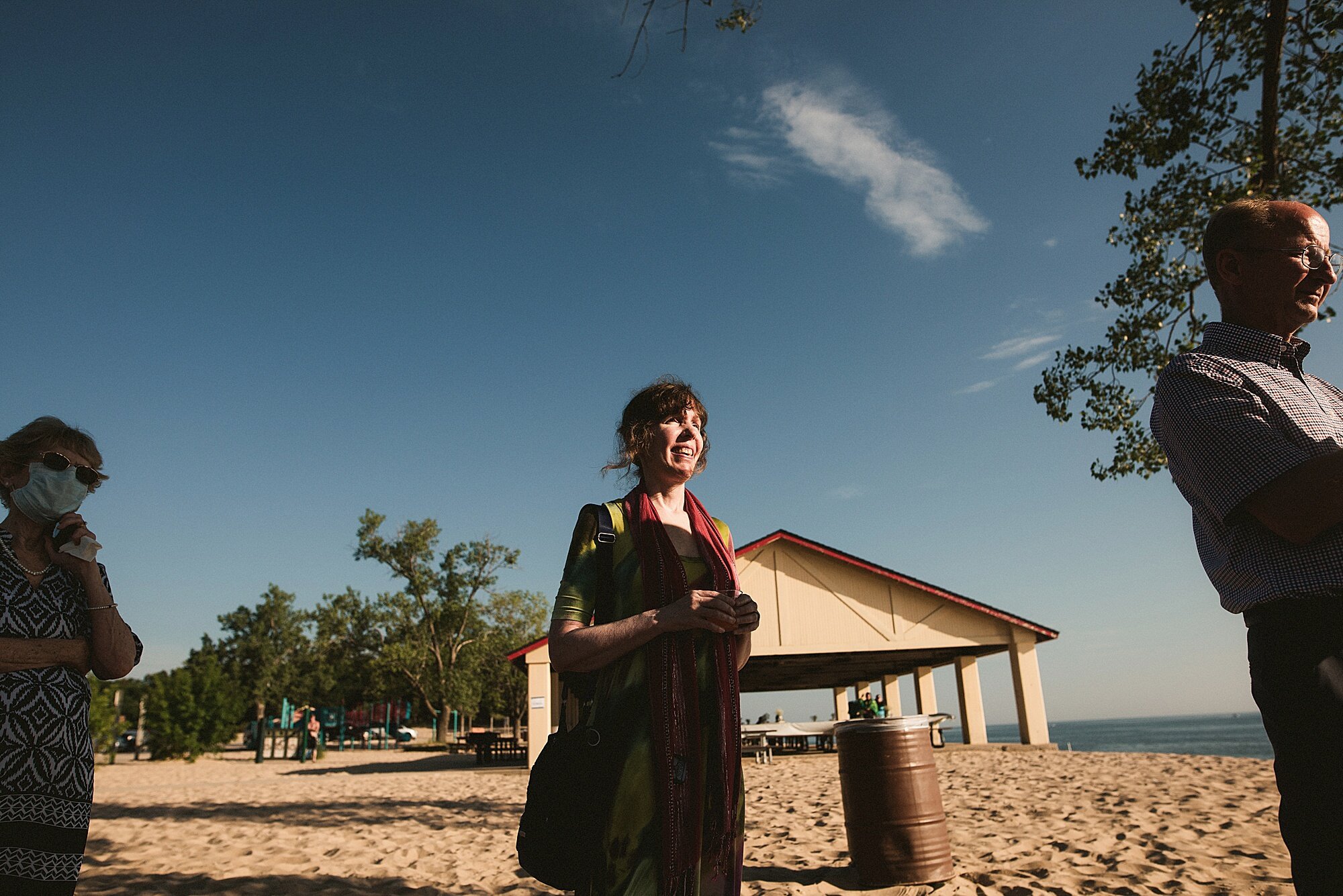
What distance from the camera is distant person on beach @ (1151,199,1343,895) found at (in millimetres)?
1576

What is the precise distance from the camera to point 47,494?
2373 mm

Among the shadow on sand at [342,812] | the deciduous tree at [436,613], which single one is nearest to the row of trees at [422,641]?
the deciduous tree at [436,613]

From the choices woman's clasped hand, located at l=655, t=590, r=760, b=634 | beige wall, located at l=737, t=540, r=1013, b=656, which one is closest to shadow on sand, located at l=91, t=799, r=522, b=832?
beige wall, located at l=737, t=540, r=1013, b=656

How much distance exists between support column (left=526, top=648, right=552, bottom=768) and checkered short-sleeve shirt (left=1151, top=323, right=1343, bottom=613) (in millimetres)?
17575

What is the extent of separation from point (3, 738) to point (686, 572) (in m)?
1.88

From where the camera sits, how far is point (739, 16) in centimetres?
729

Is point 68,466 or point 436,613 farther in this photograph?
point 436,613

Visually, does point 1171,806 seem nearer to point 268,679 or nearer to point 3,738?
point 3,738

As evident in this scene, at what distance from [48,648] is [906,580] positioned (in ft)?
58.1

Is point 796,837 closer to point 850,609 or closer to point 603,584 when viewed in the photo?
point 603,584

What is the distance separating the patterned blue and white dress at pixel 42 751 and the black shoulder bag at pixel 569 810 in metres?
1.35

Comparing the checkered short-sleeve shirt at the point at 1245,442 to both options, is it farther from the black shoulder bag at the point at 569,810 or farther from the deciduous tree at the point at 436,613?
the deciduous tree at the point at 436,613

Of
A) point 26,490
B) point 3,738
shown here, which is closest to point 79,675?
point 3,738

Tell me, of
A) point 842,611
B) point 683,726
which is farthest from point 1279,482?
point 842,611
